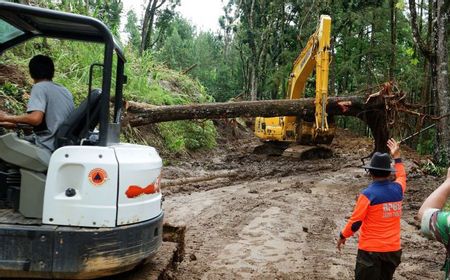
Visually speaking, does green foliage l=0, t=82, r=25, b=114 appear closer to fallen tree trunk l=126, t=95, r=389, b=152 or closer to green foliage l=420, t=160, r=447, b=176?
fallen tree trunk l=126, t=95, r=389, b=152

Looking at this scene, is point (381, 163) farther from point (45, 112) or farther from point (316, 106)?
point (316, 106)

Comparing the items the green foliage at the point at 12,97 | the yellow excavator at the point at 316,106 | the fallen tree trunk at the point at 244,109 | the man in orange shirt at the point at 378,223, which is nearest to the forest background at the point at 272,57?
the green foliage at the point at 12,97

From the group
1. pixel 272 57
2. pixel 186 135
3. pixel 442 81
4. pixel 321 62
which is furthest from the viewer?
pixel 272 57

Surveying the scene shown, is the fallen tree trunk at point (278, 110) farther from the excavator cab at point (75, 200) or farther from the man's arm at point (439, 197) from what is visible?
the man's arm at point (439, 197)

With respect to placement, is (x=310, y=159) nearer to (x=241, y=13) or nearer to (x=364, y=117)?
(x=364, y=117)

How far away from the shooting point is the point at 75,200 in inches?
135

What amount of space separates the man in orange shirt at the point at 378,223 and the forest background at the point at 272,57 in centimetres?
742

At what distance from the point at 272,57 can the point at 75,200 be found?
33.3 meters

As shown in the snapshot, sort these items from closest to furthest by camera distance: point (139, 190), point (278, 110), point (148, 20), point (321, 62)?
1. point (139, 190)
2. point (321, 62)
3. point (278, 110)
4. point (148, 20)

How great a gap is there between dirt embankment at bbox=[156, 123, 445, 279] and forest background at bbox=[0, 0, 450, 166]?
7.83ft

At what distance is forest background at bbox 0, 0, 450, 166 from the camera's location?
13.5m

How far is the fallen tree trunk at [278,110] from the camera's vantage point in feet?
42.1

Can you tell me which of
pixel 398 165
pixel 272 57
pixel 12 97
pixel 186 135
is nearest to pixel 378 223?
pixel 398 165

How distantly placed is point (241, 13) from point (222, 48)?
2091 centimetres
